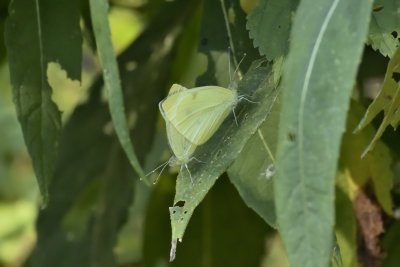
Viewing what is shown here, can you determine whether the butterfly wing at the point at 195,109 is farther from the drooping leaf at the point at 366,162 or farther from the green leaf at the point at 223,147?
the drooping leaf at the point at 366,162

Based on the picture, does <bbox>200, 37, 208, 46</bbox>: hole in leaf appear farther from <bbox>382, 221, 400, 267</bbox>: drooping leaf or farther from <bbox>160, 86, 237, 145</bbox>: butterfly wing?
<bbox>382, 221, 400, 267</bbox>: drooping leaf

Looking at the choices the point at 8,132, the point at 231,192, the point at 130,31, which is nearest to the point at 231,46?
the point at 231,192

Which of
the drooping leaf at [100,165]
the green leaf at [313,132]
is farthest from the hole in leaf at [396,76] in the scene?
the drooping leaf at [100,165]

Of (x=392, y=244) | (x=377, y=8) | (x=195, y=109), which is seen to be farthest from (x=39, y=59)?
(x=392, y=244)

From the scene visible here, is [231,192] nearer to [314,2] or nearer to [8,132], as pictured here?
[314,2]

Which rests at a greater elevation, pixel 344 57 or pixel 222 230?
pixel 344 57

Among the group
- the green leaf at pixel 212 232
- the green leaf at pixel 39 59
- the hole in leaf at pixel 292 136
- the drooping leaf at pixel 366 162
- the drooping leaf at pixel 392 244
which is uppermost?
the hole in leaf at pixel 292 136
